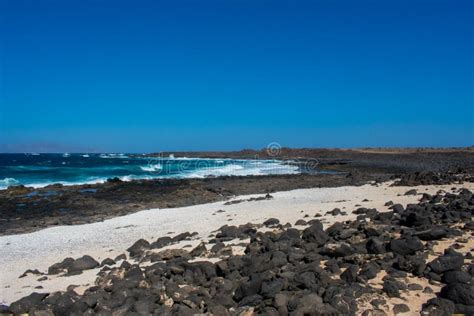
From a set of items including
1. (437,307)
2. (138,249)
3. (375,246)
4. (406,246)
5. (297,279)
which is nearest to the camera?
(437,307)

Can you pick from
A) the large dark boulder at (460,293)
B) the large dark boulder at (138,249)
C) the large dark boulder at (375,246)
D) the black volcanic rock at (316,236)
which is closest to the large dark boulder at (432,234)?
the large dark boulder at (375,246)

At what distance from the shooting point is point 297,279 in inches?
228

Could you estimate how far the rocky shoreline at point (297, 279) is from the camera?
16.9ft

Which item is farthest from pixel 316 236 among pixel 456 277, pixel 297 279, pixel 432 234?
pixel 456 277

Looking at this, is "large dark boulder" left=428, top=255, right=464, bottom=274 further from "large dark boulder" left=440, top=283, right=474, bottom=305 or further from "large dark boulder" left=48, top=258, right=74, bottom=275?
"large dark boulder" left=48, top=258, right=74, bottom=275

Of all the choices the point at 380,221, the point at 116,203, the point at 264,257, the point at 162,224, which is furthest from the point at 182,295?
the point at 116,203

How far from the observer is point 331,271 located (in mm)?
6297

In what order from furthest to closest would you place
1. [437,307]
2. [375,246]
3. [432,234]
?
[432,234] → [375,246] → [437,307]

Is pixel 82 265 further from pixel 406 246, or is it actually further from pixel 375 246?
pixel 406 246

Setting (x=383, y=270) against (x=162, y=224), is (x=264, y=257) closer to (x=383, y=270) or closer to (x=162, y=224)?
(x=383, y=270)

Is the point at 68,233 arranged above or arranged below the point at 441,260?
→ below

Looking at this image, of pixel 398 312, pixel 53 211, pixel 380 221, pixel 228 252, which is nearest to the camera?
pixel 398 312

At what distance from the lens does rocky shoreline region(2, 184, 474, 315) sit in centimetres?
514

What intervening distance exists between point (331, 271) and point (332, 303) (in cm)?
129
